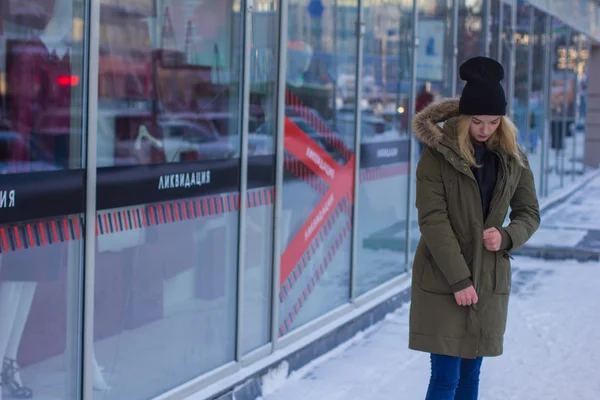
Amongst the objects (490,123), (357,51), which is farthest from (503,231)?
(357,51)

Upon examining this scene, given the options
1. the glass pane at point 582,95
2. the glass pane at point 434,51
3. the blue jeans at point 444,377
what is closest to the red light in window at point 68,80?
the blue jeans at point 444,377

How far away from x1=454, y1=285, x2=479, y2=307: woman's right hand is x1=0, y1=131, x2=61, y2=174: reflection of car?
1.45m

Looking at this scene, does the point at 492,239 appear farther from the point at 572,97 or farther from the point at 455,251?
the point at 572,97

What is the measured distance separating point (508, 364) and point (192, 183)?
2.32m

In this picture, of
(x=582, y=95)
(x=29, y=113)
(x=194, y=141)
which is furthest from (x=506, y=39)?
(x=582, y=95)

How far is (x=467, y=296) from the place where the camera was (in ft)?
11.6

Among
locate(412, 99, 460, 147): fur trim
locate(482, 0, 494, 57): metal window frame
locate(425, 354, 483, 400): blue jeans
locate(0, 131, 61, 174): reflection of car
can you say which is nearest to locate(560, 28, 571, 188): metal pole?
locate(482, 0, 494, 57): metal window frame

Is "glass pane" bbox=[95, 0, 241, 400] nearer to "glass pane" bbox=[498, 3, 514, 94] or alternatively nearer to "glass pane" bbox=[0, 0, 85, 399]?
"glass pane" bbox=[0, 0, 85, 399]

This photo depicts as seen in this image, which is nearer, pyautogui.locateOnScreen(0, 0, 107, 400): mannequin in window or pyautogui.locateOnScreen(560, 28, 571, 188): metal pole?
pyautogui.locateOnScreen(0, 0, 107, 400): mannequin in window

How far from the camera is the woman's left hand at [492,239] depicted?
3537 mm

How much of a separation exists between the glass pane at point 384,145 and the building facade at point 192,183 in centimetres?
2

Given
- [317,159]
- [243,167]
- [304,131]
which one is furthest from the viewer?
[317,159]

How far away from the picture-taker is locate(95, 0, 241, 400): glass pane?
3.93 meters

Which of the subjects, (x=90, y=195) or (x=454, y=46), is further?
(x=454, y=46)
